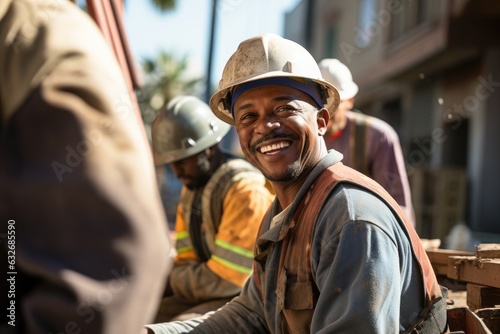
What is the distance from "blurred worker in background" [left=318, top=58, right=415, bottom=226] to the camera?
5270 millimetres

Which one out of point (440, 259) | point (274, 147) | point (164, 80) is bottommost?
point (164, 80)

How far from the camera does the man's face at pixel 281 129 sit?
283 cm

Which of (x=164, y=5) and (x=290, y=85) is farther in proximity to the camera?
(x=164, y=5)

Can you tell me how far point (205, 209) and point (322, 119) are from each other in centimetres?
176

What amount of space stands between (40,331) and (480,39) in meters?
14.5

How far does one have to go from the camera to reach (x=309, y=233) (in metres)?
2.49

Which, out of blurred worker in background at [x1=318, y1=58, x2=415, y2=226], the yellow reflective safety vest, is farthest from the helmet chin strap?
blurred worker in background at [x1=318, y1=58, x2=415, y2=226]

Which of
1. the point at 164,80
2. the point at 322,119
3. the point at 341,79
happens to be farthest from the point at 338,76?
the point at 164,80

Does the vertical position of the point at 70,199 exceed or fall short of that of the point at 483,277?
it exceeds it

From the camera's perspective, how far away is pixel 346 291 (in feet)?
7.27

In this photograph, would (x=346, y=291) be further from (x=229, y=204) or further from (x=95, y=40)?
(x=229, y=204)

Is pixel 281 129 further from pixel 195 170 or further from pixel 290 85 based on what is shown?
pixel 195 170

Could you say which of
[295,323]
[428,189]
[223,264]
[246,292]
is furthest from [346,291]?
[428,189]

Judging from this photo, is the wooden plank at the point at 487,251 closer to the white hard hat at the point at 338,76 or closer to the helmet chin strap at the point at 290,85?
the helmet chin strap at the point at 290,85
